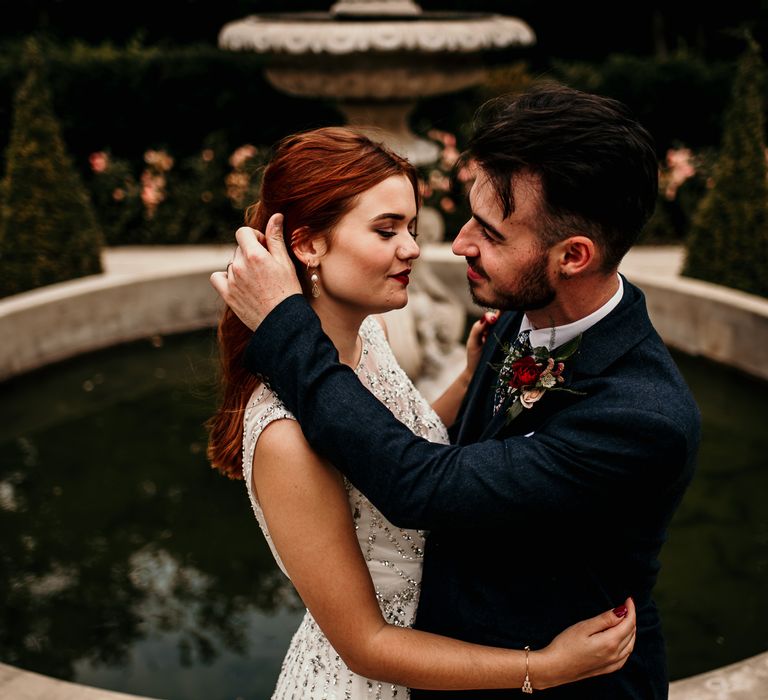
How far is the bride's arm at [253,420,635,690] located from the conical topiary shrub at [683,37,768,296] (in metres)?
5.20

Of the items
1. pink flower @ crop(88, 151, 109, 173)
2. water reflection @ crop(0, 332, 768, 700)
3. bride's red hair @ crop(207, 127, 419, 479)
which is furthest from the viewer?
pink flower @ crop(88, 151, 109, 173)

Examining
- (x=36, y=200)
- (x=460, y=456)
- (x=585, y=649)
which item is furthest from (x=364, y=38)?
(x=585, y=649)

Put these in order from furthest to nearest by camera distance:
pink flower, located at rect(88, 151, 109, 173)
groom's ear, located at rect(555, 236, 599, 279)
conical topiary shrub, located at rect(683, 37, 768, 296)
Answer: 1. pink flower, located at rect(88, 151, 109, 173)
2. conical topiary shrub, located at rect(683, 37, 768, 296)
3. groom's ear, located at rect(555, 236, 599, 279)

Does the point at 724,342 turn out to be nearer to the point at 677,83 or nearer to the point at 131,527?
the point at 131,527

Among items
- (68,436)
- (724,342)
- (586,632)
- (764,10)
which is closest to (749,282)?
(724,342)

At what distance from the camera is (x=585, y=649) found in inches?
76.3

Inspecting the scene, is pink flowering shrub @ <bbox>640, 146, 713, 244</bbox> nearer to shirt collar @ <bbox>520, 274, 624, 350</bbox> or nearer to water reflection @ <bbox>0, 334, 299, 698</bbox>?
water reflection @ <bbox>0, 334, 299, 698</bbox>

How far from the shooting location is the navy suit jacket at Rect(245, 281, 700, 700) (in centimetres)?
180

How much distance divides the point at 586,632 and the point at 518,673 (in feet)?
0.54

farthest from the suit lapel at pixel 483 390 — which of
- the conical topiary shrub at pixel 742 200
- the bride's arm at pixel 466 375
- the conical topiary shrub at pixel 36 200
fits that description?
the conical topiary shrub at pixel 36 200

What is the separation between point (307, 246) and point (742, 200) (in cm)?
514

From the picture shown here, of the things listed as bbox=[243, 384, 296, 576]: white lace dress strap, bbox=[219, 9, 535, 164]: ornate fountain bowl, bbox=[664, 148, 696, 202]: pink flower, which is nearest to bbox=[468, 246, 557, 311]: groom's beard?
bbox=[243, 384, 296, 576]: white lace dress strap

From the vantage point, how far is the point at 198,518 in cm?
496

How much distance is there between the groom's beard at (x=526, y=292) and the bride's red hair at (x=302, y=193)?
13.1 inches
